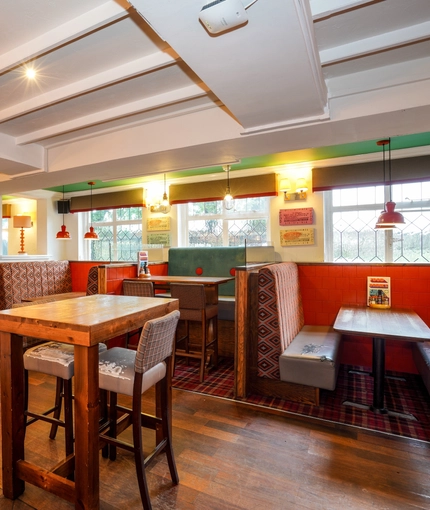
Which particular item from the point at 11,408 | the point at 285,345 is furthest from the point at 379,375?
the point at 11,408

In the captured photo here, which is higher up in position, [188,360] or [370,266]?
[370,266]

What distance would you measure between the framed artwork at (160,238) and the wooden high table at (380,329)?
343 cm

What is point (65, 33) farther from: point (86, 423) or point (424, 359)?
point (424, 359)

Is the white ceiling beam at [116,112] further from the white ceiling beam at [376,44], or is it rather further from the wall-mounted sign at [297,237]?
the wall-mounted sign at [297,237]

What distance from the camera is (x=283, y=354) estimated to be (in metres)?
2.72

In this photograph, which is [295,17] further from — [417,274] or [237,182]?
[237,182]

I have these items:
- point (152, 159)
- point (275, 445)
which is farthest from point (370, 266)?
point (152, 159)

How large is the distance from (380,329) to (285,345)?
830mm

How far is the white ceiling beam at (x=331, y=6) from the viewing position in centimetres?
148

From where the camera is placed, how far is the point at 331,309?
3750 millimetres

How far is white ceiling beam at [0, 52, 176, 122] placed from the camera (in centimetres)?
204

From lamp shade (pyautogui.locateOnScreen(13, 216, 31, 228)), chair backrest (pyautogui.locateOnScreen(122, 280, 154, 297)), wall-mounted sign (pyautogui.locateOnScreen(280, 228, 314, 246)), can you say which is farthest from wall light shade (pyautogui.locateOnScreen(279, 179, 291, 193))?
lamp shade (pyautogui.locateOnScreen(13, 216, 31, 228))

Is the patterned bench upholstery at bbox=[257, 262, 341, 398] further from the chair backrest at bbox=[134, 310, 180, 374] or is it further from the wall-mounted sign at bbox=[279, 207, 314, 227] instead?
the wall-mounted sign at bbox=[279, 207, 314, 227]

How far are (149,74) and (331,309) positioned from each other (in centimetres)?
313
